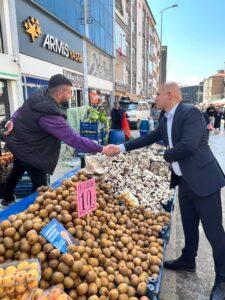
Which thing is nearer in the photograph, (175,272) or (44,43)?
(175,272)

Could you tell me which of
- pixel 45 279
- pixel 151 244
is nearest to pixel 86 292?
pixel 45 279

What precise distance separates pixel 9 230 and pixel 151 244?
144 centimetres

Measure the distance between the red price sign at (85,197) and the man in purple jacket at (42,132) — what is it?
888 mm

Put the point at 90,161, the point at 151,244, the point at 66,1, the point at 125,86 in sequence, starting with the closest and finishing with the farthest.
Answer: the point at 151,244 → the point at 90,161 → the point at 66,1 → the point at 125,86

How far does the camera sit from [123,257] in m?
2.64

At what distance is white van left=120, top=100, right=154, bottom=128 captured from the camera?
2035 centimetres

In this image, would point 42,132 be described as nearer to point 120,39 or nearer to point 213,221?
point 213,221

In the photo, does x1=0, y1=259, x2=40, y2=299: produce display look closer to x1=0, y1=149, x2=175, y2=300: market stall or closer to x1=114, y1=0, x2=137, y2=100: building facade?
x1=0, y1=149, x2=175, y2=300: market stall

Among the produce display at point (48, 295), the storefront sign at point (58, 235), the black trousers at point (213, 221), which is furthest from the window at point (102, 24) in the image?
the produce display at point (48, 295)

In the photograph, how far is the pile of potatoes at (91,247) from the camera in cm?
216

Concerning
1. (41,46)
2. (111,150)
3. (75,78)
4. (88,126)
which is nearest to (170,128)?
(111,150)

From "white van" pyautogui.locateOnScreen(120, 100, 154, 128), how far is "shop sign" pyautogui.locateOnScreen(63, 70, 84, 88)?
3827 mm

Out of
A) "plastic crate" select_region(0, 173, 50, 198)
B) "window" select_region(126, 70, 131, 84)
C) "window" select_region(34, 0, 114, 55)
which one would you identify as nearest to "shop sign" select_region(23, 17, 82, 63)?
"window" select_region(34, 0, 114, 55)

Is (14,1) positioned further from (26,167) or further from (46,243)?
(46,243)
